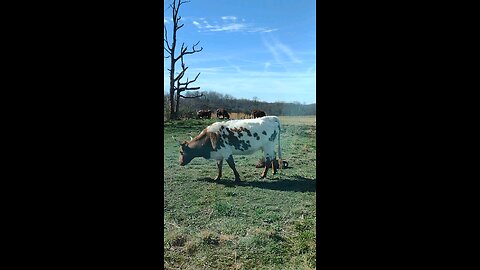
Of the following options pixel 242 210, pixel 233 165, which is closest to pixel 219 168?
pixel 233 165

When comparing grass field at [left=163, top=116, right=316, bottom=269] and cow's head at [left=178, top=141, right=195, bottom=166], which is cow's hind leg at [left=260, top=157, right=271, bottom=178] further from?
cow's head at [left=178, top=141, right=195, bottom=166]

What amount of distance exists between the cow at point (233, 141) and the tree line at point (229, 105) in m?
0.04

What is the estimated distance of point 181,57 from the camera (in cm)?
118

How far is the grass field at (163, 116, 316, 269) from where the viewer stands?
1.09 m

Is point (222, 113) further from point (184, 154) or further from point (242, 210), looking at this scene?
point (242, 210)

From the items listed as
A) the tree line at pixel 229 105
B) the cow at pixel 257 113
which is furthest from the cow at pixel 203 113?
the cow at pixel 257 113

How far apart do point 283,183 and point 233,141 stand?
228 millimetres

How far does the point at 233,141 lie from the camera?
1.24 m

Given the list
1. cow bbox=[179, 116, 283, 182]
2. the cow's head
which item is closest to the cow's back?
cow bbox=[179, 116, 283, 182]

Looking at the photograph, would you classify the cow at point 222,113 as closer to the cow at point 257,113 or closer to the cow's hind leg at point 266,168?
the cow at point 257,113

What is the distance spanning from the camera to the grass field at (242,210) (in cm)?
109
